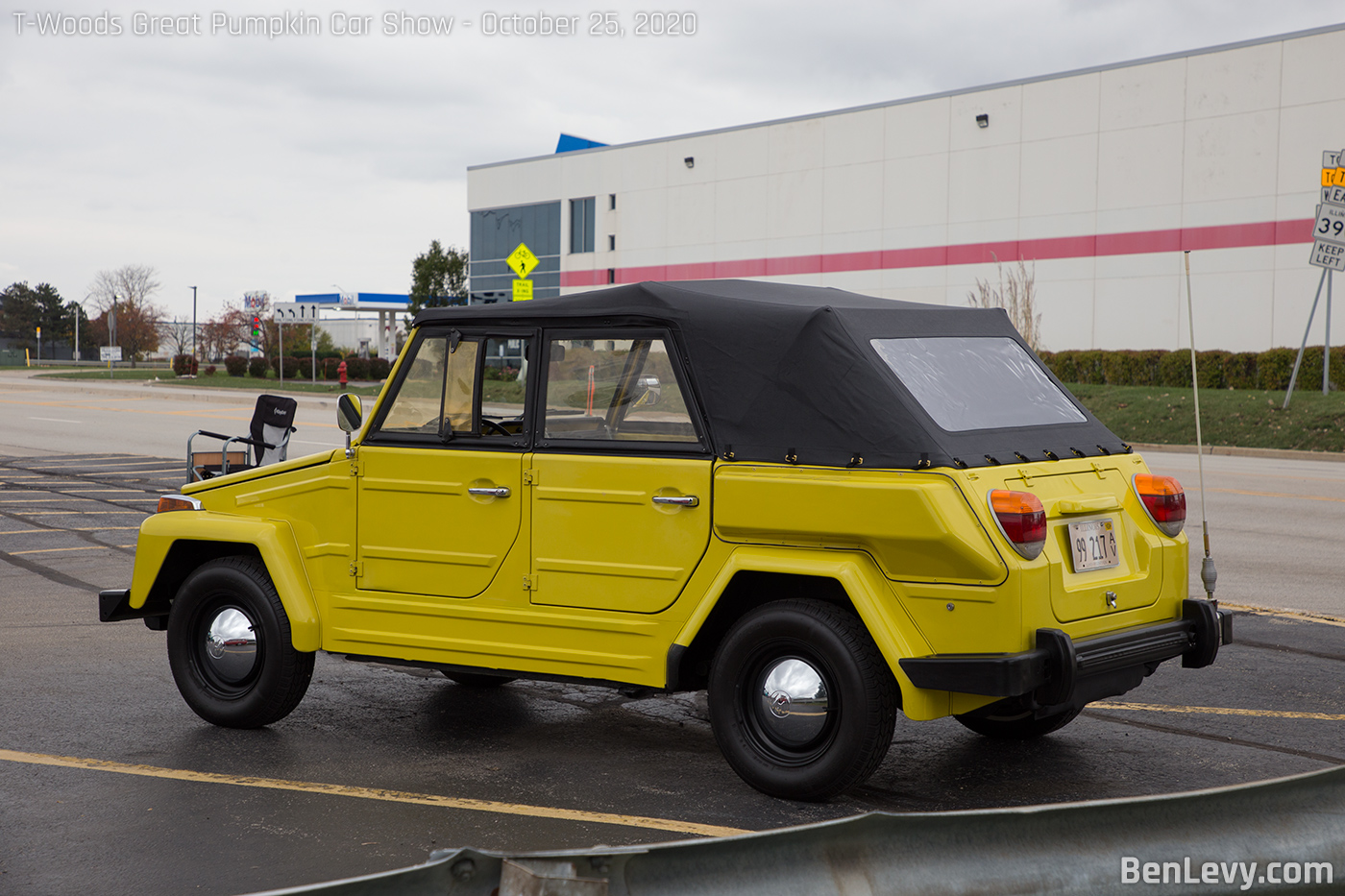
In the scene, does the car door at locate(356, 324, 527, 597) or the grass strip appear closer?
the car door at locate(356, 324, 527, 597)

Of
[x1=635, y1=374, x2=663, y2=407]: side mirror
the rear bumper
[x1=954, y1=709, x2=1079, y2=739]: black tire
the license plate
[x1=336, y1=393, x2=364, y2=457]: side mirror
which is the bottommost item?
[x1=954, y1=709, x2=1079, y2=739]: black tire

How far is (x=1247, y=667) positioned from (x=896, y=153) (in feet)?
128

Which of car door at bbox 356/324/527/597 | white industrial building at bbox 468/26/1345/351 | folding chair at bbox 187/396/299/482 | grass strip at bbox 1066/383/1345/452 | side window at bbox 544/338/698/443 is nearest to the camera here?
side window at bbox 544/338/698/443

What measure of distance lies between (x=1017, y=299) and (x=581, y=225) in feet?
80.6

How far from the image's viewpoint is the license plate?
477cm

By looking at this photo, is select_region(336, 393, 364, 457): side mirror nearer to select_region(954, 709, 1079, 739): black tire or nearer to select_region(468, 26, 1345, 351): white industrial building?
select_region(954, 709, 1079, 739): black tire

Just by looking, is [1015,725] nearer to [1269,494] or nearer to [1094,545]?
[1094,545]

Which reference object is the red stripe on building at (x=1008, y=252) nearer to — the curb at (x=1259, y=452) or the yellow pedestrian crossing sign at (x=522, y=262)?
the curb at (x=1259, y=452)

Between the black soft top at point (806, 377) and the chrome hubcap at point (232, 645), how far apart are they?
1731 millimetres

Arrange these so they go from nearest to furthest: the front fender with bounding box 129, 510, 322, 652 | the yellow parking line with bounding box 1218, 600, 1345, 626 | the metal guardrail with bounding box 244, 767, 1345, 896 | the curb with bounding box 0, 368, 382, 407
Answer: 1. the metal guardrail with bounding box 244, 767, 1345, 896
2. the front fender with bounding box 129, 510, 322, 652
3. the yellow parking line with bounding box 1218, 600, 1345, 626
4. the curb with bounding box 0, 368, 382, 407

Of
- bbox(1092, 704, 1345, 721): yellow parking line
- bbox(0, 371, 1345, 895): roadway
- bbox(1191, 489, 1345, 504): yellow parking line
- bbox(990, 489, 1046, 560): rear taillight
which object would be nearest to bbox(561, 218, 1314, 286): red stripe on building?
bbox(1191, 489, 1345, 504): yellow parking line

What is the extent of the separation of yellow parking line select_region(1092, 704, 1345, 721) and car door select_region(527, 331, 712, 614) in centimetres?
266

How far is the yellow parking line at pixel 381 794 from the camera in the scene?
4.52 m

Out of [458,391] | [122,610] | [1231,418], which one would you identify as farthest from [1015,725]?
[1231,418]
